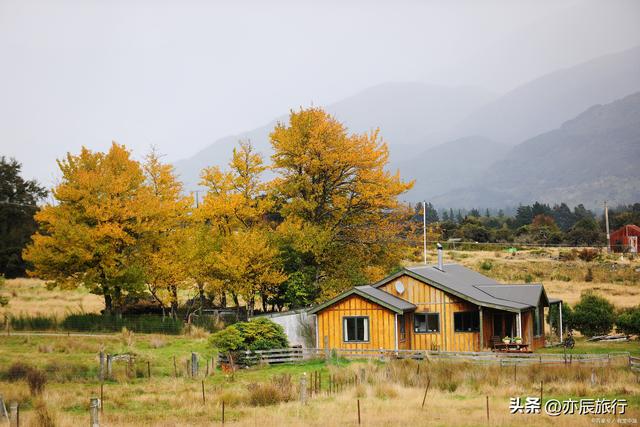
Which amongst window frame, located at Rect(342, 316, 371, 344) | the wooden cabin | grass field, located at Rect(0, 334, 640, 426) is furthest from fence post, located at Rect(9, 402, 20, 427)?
window frame, located at Rect(342, 316, 371, 344)

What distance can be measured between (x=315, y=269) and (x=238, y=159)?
30.2ft

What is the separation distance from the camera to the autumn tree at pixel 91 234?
44.4m

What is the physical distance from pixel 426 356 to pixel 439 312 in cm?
634

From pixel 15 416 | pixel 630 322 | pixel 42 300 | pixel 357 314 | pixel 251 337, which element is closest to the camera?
pixel 15 416

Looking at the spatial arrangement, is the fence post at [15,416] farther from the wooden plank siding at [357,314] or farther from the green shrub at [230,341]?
the wooden plank siding at [357,314]

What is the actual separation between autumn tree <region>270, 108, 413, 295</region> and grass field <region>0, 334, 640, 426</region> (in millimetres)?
13231

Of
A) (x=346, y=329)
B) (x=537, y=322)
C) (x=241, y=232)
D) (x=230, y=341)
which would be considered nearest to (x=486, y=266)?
(x=537, y=322)

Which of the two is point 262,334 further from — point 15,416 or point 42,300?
point 42,300

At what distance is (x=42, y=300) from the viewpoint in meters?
60.7

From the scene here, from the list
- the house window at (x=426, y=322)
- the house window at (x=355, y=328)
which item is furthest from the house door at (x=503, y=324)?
the house window at (x=355, y=328)

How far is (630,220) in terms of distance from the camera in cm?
14475

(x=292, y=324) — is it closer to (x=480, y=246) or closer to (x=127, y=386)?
(x=127, y=386)

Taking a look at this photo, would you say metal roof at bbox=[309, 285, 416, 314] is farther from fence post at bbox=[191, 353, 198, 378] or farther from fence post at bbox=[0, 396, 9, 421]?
fence post at bbox=[0, 396, 9, 421]

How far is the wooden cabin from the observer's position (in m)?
38.8
